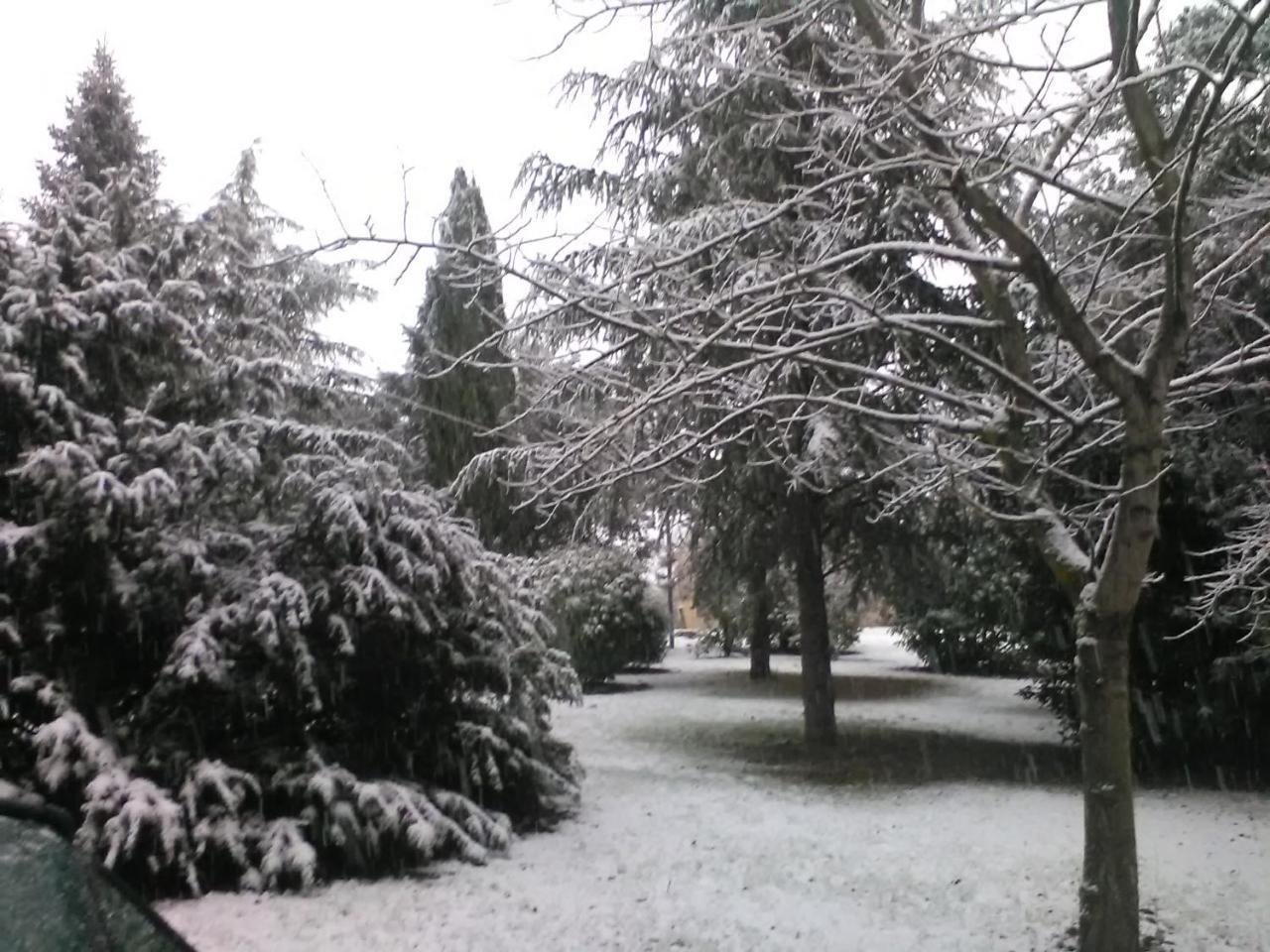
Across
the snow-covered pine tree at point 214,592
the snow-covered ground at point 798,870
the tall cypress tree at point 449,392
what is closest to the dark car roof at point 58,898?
the snow-covered ground at point 798,870

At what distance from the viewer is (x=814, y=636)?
11203 mm

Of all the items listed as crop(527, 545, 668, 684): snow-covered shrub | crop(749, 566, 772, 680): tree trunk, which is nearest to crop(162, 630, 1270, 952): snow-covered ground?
crop(527, 545, 668, 684): snow-covered shrub

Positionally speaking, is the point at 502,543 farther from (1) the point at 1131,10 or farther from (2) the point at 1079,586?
(1) the point at 1131,10

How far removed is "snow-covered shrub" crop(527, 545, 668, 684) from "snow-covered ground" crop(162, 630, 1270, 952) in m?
2.57

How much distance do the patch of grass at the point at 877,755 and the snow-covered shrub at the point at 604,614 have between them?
2189 millimetres

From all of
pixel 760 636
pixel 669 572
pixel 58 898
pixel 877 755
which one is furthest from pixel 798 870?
pixel 760 636

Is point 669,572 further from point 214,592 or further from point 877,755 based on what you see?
point 214,592

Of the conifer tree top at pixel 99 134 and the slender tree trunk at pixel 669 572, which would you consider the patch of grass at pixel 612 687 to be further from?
the conifer tree top at pixel 99 134

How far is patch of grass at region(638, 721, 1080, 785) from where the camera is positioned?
9.94m

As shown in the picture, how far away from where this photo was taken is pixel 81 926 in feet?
6.86

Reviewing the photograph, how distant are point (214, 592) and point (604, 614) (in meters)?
9.49

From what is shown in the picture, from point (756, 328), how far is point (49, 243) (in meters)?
4.05

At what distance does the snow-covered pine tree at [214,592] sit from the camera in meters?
5.74

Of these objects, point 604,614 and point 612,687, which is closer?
point 604,614
